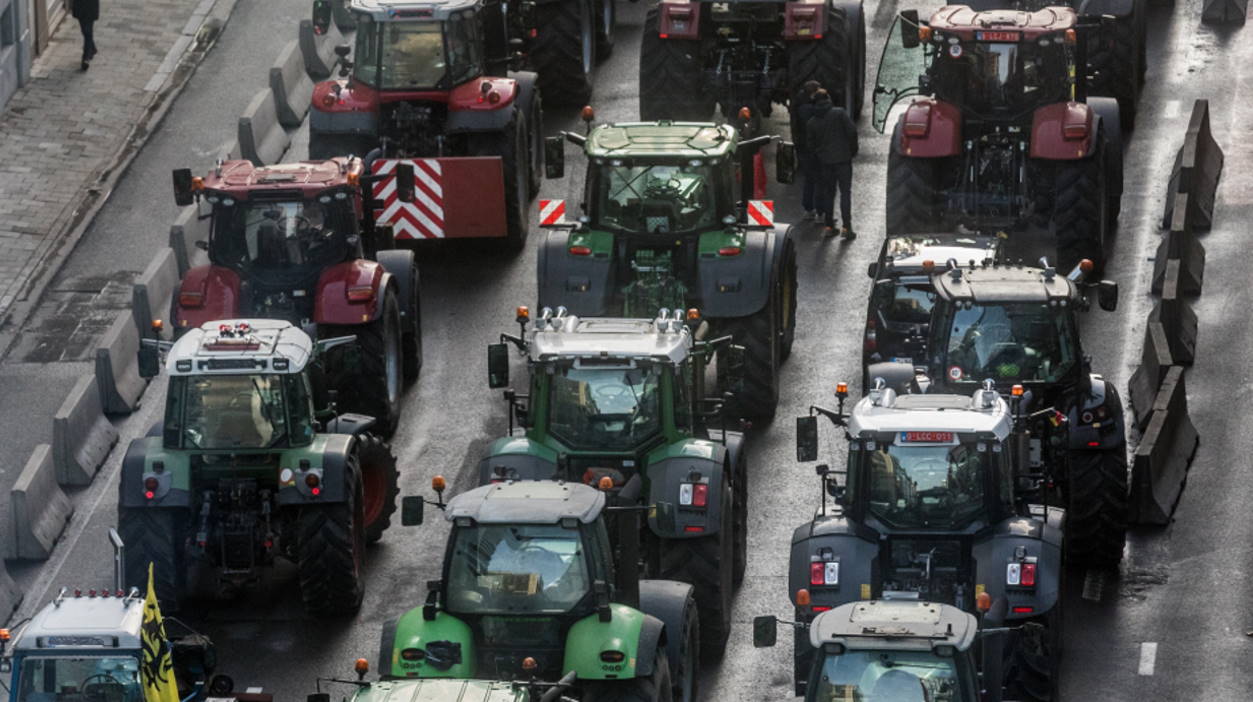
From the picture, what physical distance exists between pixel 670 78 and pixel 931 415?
47.2 feet

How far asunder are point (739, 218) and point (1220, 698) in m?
7.96

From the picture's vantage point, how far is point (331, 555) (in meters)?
27.7

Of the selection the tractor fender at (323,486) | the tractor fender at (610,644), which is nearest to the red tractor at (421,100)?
the tractor fender at (323,486)

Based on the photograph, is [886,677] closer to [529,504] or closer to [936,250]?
[529,504]

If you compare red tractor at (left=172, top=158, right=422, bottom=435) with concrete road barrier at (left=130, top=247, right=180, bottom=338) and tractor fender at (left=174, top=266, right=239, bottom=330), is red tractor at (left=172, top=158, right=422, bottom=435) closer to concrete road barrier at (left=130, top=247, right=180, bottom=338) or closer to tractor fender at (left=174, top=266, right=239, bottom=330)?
tractor fender at (left=174, top=266, right=239, bottom=330)

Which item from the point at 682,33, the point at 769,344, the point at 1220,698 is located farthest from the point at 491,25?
the point at 1220,698

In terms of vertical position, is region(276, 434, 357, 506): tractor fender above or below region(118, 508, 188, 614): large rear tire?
above

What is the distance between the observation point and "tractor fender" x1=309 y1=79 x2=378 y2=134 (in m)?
35.9

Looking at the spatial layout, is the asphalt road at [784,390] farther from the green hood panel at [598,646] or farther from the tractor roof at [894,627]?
the tractor roof at [894,627]

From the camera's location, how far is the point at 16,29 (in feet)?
137

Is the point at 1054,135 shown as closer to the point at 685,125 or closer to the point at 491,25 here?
the point at 685,125

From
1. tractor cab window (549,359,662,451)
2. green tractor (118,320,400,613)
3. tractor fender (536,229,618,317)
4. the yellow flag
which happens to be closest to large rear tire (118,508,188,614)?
green tractor (118,320,400,613)

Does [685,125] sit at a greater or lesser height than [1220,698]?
greater

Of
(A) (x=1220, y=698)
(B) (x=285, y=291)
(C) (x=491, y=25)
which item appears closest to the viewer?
(A) (x=1220, y=698)
